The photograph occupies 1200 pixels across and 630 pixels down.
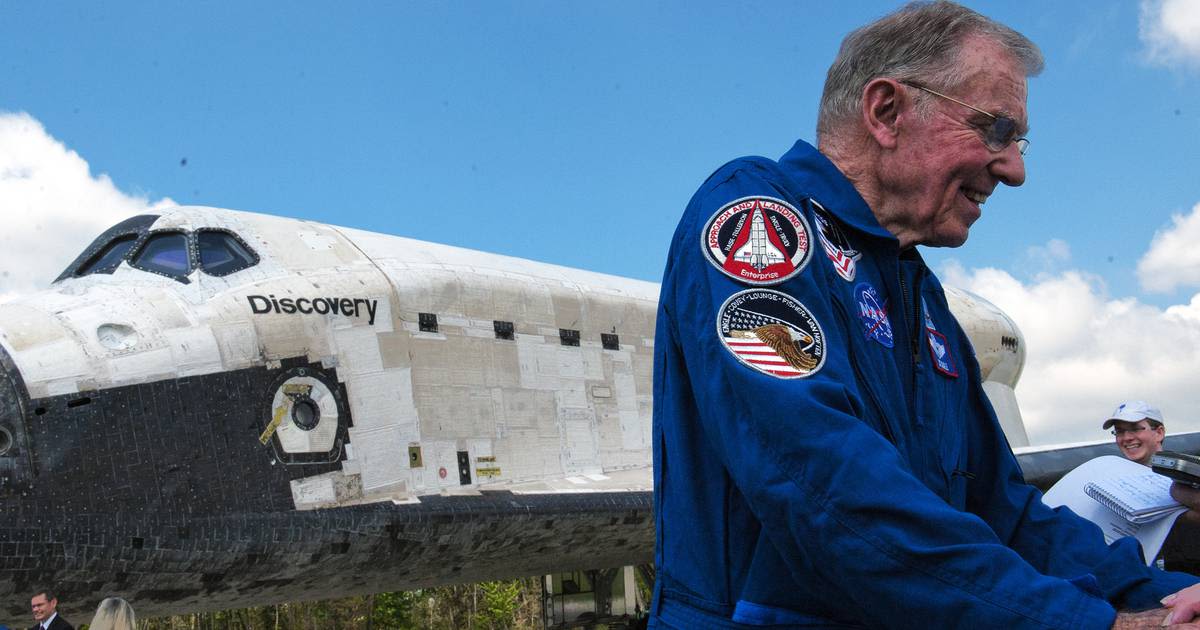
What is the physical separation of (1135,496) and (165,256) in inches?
236

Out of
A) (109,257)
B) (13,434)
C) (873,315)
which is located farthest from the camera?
(109,257)

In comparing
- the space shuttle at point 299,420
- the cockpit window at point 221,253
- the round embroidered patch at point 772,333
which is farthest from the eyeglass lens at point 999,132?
the cockpit window at point 221,253

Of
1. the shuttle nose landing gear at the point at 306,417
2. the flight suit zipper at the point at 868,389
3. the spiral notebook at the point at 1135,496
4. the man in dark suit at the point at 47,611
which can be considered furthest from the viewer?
the shuttle nose landing gear at the point at 306,417

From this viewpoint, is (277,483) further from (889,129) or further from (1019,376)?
(1019,376)

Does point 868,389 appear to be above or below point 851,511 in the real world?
above

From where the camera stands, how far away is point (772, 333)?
132 centimetres

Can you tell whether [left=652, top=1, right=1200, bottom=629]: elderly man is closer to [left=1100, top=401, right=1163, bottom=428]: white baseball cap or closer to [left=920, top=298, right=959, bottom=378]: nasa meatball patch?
[left=920, top=298, right=959, bottom=378]: nasa meatball patch

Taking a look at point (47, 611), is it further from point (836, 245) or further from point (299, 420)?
point (836, 245)

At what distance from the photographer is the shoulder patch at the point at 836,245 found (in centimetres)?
153

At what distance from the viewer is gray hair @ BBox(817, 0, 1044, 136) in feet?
5.41

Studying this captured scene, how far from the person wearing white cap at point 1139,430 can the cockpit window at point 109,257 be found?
6.28 metres

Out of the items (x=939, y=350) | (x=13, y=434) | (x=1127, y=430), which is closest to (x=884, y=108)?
(x=939, y=350)

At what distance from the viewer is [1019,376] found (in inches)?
568

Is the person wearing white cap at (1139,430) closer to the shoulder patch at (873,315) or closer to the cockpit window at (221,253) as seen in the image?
the shoulder patch at (873,315)
